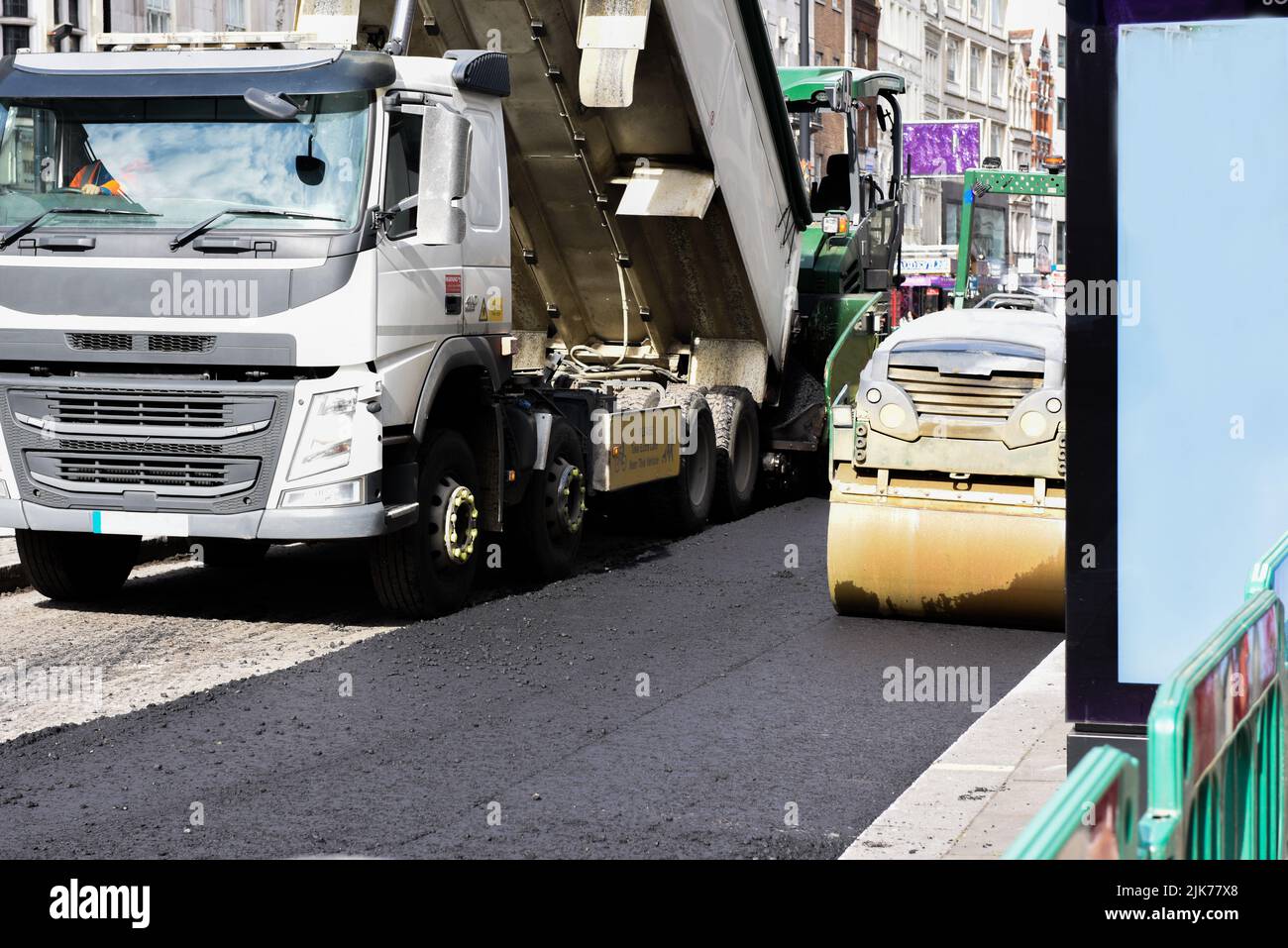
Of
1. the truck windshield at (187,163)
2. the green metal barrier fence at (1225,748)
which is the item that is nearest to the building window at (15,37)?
the truck windshield at (187,163)

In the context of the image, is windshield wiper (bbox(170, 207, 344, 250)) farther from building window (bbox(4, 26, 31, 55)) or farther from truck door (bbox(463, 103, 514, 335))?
building window (bbox(4, 26, 31, 55))

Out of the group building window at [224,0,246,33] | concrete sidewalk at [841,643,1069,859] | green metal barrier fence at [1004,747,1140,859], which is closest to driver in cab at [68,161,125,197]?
concrete sidewalk at [841,643,1069,859]

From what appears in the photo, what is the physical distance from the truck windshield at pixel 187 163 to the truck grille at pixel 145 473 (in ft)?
3.75

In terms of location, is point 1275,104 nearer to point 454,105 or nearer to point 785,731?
point 785,731

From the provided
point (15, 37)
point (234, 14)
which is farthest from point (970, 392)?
point (234, 14)

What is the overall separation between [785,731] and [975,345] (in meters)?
3.05

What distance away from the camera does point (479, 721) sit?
7301 mm

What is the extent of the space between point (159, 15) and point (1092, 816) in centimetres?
3087

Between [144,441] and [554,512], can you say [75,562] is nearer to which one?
[144,441]

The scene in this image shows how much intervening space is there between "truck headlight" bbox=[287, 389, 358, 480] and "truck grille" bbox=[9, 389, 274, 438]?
0.71 ft

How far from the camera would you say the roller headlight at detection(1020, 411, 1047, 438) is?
9172 mm

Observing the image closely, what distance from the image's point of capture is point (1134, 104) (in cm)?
545

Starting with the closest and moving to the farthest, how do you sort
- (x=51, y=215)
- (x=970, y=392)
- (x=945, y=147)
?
(x=51, y=215) < (x=970, y=392) < (x=945, y=147)
